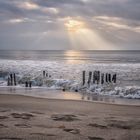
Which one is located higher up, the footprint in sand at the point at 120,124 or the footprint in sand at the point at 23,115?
the footprint in sand at the point at 23,115

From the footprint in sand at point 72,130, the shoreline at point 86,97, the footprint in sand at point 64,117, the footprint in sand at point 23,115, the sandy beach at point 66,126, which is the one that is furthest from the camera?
the shoreline at point 86,97

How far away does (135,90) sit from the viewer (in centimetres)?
2011

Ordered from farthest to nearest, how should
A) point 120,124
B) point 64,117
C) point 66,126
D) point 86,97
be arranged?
point 86,97
point 64,117
point 120,124
point 66,126

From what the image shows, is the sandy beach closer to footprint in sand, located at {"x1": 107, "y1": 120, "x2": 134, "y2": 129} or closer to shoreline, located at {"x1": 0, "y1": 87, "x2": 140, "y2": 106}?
footprint in sand, located at {"x1": 107, "y1": 120, "x2": 134, "y2": 129}

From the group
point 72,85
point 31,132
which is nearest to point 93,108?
point 31,132

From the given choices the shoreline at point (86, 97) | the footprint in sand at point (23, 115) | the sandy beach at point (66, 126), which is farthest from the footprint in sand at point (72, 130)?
the shoreline at point (86, 97)

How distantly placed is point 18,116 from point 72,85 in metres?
13.9

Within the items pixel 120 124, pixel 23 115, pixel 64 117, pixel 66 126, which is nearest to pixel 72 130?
pixel 66 126

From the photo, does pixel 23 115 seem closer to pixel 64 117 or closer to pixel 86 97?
pixel 64 117

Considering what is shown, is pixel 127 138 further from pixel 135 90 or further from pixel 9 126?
pixel 135 90

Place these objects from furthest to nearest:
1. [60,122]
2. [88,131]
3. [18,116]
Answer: [18,116] → [60,122] → [88,131]

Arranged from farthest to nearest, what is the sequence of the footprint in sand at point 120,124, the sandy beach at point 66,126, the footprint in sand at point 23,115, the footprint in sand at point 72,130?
the footprint in sand at point 23,115, the footprint in sand at point 120,124, the footprint in sand at point 72,130, the sandy beach at point 66,126

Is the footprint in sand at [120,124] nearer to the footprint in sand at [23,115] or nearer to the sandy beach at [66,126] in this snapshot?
the sandy beach at [66,126]

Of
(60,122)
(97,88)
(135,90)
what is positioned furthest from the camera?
(97,88)
